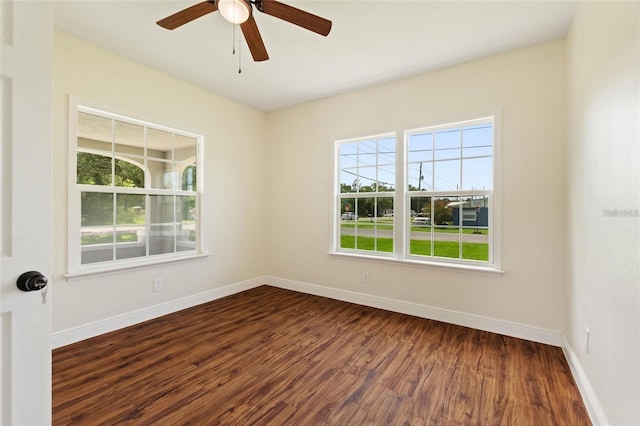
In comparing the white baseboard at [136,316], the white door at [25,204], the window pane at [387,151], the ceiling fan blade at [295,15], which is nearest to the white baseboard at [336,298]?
the white baseboard at [136,316]

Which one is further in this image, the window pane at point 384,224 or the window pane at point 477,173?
the window pane at point 384,224

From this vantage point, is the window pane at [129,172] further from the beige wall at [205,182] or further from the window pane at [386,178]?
the window pane at [386,178]

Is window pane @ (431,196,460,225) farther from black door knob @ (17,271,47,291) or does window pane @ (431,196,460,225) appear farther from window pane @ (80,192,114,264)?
window pane @ (80,192,114,264)

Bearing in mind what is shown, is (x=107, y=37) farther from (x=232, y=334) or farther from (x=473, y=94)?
(x=473, y=94)

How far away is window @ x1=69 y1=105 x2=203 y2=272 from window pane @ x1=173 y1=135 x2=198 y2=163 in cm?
1

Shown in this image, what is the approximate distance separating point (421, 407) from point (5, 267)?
7.06 ft

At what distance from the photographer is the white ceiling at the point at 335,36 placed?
2.20 m

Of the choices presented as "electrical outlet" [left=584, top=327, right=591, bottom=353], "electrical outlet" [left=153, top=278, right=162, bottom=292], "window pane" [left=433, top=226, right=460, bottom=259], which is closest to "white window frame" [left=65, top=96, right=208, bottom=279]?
"electrical outlet" [left=153, top=278, right=162, bottom=292]

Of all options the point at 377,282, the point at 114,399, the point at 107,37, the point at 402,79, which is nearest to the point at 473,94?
the point at 402,79

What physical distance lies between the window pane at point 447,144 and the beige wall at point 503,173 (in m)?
0.17

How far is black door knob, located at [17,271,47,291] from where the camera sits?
1.01 meters

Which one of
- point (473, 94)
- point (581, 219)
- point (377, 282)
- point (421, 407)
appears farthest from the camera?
point (377, 282)

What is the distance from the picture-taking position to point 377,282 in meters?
3.57

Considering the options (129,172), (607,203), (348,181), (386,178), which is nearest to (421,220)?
(386,178)
